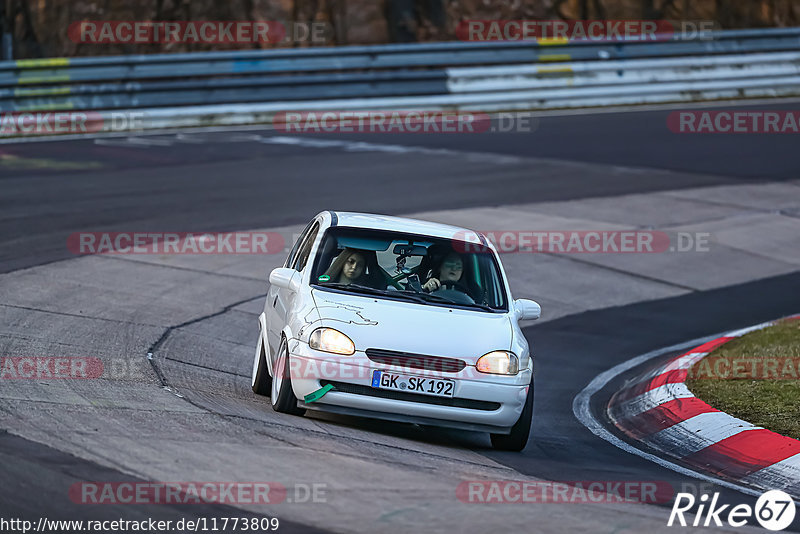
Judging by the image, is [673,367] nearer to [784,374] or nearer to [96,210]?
[784,374]

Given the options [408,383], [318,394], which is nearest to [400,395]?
[408,383]

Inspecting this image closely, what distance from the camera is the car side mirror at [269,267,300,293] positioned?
8.88m

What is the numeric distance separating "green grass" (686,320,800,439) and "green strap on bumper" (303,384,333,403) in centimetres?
329

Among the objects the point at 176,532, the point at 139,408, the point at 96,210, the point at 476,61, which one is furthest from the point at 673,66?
the point at 176,532

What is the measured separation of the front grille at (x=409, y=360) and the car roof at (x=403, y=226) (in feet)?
5.02

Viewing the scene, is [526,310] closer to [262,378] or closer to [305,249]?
[305,249]

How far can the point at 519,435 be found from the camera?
8.43 metres

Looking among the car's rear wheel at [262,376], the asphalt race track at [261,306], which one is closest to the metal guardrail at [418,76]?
the asphalt race track at [261,306]

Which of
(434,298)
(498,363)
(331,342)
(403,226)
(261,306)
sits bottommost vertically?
(261,306)

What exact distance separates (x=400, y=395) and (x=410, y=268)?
5.05 ft

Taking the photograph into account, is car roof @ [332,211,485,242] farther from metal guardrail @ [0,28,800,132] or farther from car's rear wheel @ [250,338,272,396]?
metal guardrail @ [0,28,800,132]

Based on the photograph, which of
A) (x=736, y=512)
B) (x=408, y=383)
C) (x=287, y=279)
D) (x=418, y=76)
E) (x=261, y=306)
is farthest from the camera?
(x=418, y=76)

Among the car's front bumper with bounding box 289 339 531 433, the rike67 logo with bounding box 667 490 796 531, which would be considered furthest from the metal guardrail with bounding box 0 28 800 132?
the rike67 logo with bounding box 667 490 796 531

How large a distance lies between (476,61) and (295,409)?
18.5m
